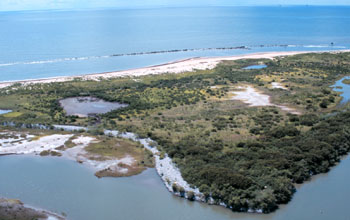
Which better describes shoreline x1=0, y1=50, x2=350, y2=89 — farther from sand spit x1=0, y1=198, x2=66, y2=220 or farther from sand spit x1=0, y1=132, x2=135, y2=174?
sand spit x1=0, y1=198, x2=66, y2=220

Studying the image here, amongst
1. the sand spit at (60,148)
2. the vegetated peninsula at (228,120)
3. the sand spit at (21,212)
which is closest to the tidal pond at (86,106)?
the vegetated peninsula at (228,120)

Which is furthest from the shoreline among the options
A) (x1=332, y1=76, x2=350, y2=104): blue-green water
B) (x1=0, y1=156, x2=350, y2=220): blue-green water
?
(x1=0, y1=156, x2=350, y2=220): blue-green water

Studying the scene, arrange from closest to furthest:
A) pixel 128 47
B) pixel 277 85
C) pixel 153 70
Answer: pixel 277 85
pixel 153 70
pixel 128 47

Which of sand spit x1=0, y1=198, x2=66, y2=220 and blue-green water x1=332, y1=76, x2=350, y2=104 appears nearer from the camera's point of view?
sand spit x1=0, y1=198, x2=66, y2=220

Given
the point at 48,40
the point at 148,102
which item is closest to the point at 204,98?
the point at 148,102

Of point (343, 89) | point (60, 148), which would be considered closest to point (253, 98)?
point (343, 89)

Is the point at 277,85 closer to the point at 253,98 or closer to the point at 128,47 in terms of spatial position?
the point at 253,98
